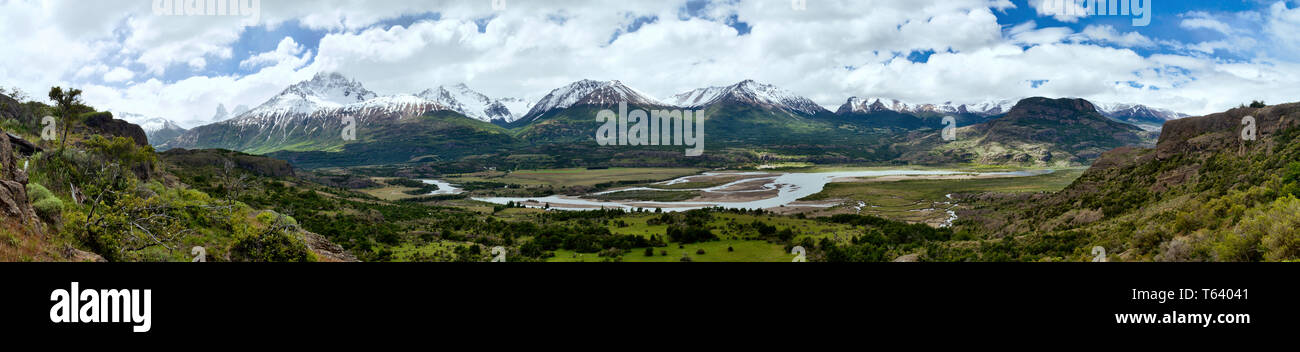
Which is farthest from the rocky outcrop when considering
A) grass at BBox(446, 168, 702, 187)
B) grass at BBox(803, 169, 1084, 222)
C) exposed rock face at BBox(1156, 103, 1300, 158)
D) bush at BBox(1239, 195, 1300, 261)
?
grass at BBox(446, 168, 702, 187)

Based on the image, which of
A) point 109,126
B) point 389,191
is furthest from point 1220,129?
point 389,191

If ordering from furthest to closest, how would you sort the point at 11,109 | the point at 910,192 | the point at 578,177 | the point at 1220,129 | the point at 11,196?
the point at 578,177, the point at 910,192, the point at 1220,129, the point at 11,109, the point at 11,196

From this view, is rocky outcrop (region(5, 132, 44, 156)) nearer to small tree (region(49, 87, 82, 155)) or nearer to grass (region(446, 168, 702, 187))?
small tree (region(49, 87, 82, 155))

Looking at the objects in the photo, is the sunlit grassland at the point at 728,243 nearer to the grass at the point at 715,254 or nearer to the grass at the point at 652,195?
the grass at the point at 715,254

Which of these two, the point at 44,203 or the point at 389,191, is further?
the point at 389,191

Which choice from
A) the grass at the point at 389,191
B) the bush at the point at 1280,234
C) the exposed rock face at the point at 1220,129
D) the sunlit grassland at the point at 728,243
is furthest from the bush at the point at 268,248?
the grass at the point at 389,191

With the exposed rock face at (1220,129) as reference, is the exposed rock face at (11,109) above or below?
above

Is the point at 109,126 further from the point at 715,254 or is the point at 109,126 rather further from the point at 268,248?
the point at 715,254
